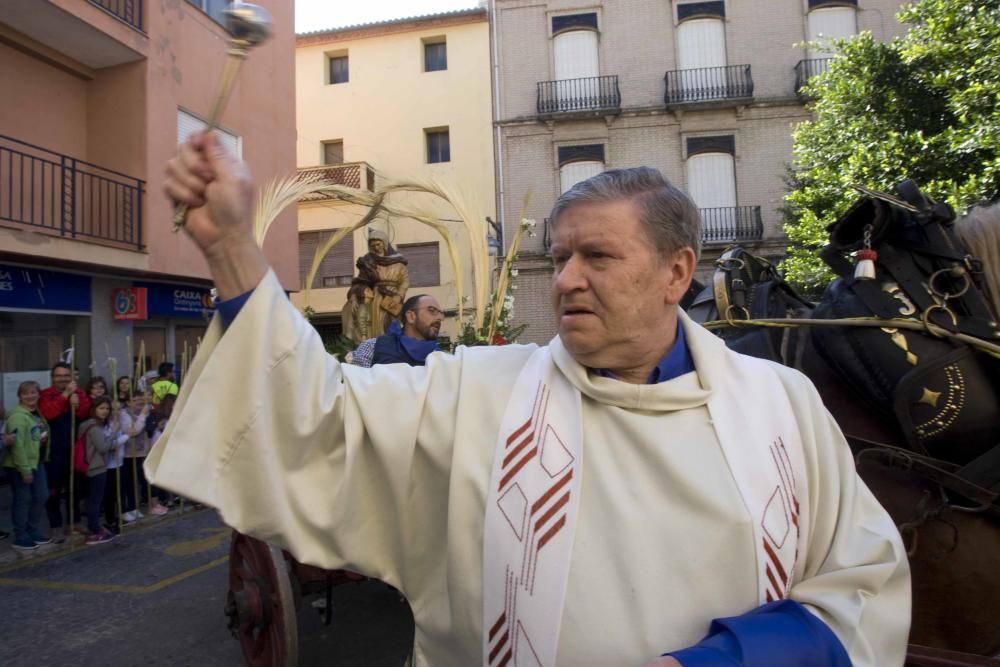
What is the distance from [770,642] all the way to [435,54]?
21544mm

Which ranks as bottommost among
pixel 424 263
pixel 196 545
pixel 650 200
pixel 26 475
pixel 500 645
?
pixel 196 545

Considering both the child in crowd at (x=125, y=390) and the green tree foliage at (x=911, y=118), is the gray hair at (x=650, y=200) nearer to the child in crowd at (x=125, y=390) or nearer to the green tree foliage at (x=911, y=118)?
the green tree foliage at (x=911, y=118)

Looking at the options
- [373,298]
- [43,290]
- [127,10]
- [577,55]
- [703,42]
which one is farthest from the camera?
[577,55]

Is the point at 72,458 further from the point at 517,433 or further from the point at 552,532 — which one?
the point at 552,532

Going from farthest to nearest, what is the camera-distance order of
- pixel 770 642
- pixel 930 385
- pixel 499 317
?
pixel 499 317 < pixel 930 385 < pixel 770 642

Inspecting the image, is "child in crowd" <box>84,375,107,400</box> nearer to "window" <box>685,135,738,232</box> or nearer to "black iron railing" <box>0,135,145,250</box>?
"black iron railing" <box>0,135,145,250</box>

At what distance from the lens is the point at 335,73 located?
21344 millimetres


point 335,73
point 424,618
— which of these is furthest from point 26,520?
point 335,73

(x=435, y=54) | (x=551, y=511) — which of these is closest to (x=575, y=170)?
(x=435, y=54)

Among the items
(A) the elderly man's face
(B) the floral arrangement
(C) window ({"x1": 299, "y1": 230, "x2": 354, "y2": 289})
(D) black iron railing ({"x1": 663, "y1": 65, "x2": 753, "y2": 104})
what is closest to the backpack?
(B) the floral arrangement

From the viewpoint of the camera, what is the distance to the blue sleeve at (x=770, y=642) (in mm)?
1167

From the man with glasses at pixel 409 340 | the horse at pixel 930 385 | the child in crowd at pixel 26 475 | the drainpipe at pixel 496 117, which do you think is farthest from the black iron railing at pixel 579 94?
the horse at pixel 930 385

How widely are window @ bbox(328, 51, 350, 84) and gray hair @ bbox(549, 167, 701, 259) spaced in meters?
21.5

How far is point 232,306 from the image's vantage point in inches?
48.1
